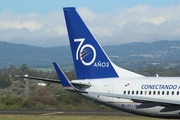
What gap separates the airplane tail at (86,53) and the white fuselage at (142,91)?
2.22 feet

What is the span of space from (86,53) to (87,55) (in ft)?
0.53

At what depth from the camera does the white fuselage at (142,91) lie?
1447 inches

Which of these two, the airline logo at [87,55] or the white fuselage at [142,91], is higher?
the airline logo at [87,55]

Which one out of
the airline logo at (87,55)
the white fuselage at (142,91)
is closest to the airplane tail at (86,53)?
the airline logo at (87,55)

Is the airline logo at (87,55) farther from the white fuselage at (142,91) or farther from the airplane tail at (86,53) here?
the white fuselage at (142,91)

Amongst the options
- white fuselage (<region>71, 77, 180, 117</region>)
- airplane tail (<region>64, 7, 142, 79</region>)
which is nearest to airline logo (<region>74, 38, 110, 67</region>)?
airplane tail (<region>64, 7, 142, 79</region>)

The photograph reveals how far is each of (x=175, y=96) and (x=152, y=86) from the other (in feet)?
6.28

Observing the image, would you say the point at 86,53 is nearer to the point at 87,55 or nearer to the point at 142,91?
the point at 87,55

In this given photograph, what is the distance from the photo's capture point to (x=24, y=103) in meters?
63.2

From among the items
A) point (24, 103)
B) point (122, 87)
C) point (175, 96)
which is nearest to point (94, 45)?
→ point (122, 87)

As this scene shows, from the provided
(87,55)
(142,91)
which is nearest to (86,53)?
(87,55)

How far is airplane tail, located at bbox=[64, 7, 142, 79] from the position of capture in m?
39.8

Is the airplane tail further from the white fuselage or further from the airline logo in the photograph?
the white fuselage

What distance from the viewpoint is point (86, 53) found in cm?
3994
